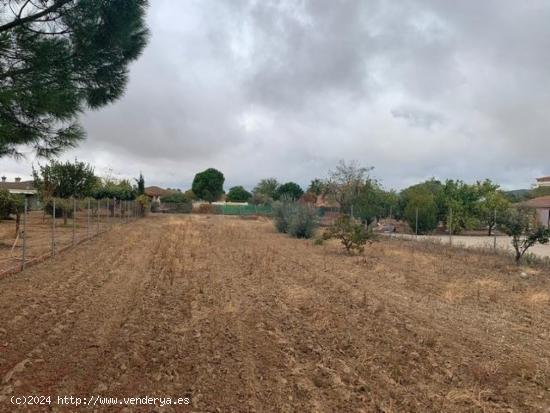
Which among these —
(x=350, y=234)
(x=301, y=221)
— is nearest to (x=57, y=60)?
(x=350, y=234)

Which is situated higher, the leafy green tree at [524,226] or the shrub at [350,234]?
the leafy green tree at [524,226]

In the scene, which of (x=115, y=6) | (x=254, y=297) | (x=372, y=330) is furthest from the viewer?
(x=254, y=297)

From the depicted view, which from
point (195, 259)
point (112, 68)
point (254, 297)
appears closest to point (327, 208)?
point (195, 259)

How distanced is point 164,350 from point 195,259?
8.66 meters

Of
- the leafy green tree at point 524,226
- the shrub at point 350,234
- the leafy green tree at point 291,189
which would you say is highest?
the leafy green tree at point 291,189

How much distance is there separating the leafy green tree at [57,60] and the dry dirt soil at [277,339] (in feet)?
7.67

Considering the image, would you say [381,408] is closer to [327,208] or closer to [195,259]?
[195,259]

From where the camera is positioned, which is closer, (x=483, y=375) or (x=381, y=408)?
(x=381, y=408)

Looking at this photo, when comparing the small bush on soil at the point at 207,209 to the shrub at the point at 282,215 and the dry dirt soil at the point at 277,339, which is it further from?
the dry dirt soil at the point at 277,339

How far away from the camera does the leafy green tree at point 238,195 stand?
11894 cm

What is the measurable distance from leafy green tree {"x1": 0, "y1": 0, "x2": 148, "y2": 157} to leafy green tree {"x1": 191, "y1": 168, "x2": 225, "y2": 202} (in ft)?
325

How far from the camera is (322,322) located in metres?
7.02

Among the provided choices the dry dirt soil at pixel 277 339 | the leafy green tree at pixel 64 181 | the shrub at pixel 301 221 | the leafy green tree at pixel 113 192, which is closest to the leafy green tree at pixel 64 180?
the leafy green tree at pixel 64 181

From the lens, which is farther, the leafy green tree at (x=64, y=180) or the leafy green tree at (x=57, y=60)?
the leafy green tree at (x=64, y=180)
